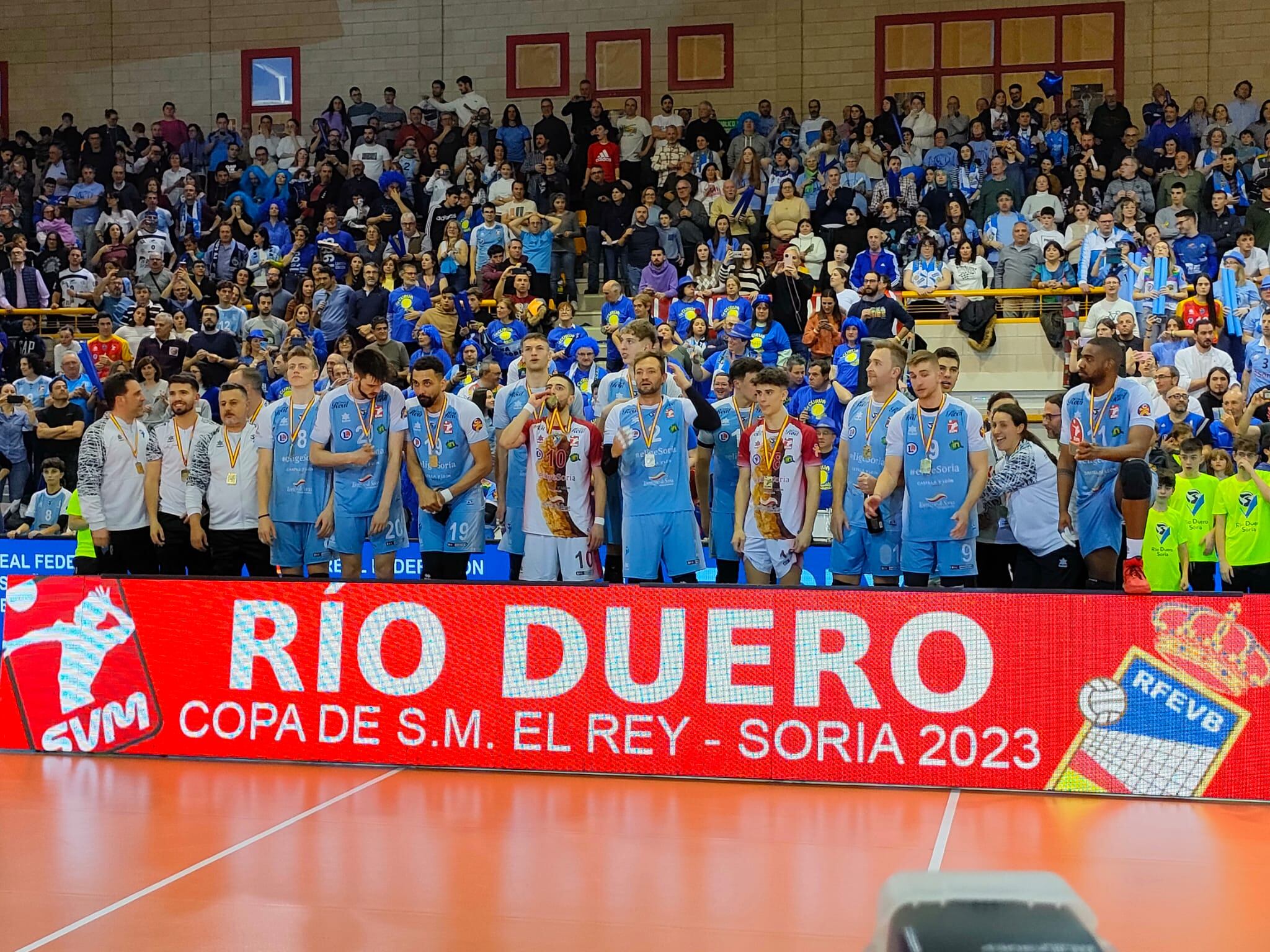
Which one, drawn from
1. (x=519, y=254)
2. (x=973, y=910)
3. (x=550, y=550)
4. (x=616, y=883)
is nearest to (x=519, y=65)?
(x=519, y=254)

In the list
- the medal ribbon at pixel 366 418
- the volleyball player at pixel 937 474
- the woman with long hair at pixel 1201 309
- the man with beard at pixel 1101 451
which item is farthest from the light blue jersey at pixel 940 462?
the woman with long hair at pixel 1201 309

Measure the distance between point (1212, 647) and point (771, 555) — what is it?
3.01 m

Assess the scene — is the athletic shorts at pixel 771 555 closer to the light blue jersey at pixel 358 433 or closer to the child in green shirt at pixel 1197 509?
the light blue jersey at pixel 358 433

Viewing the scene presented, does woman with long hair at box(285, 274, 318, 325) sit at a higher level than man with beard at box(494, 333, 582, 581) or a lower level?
higher

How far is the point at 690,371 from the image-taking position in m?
13.8

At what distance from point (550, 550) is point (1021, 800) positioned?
365 cm

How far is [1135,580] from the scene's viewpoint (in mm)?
7133

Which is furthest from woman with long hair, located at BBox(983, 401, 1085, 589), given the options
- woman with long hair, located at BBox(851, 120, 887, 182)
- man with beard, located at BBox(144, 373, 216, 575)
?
woman with long hair, located at BBox(851, 120, 887, 182)

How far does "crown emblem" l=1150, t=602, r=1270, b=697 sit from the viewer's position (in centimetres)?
700

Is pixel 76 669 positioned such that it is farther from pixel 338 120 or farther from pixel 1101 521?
pixel 338 120

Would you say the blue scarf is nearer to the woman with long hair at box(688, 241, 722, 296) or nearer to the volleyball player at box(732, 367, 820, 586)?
the woman with long hair at box(688, 241, 722, 296)

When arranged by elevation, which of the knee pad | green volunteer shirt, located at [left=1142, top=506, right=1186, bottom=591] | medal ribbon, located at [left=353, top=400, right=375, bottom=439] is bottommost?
green volunteer shirt, located at [left=1142, top=506, right=1186, bottom=591]

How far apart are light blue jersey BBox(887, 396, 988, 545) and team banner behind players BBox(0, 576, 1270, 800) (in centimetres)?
140

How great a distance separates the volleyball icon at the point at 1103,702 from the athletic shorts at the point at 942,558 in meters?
1.70
